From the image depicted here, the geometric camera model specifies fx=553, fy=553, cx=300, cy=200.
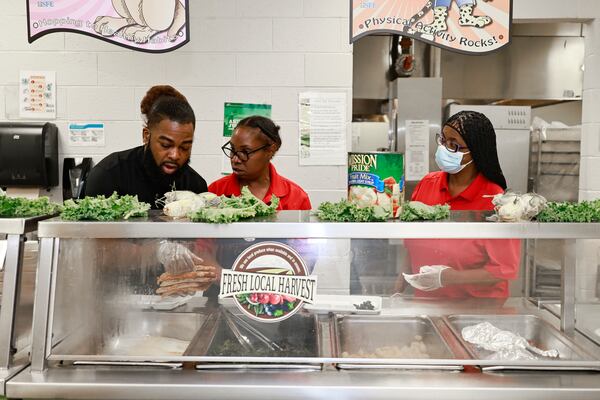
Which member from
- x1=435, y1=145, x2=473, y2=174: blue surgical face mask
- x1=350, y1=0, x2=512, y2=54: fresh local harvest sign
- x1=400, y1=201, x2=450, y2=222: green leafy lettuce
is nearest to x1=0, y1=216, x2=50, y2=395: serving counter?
x1=400, y1=201, x2=450, y2=222: green leafy lettuce

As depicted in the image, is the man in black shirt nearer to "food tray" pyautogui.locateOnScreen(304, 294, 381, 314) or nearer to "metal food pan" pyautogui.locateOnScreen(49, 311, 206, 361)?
"metal food pan" pyautogui.locateOnScreen(49, 311, 206, 361)

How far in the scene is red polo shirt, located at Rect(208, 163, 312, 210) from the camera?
9.37ft

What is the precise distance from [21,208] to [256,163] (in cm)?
125

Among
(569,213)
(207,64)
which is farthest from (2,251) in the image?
(207,64)

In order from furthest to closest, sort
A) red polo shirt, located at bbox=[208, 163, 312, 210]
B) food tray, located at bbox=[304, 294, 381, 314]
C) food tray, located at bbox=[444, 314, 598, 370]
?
red polo shirt, located at bbox=[208, 163, 312, 210] < food tray, located at bbox=[304, 294, 381, 314] < food tray, located at bbox=[444, 314, 598, 370]

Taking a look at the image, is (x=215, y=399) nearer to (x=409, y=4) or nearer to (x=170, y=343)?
(x=170, y=343)

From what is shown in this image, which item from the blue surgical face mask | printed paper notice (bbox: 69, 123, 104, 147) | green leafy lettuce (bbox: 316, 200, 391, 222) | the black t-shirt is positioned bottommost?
green leafy lettuce (bbox: 316, 200, 391, 222)

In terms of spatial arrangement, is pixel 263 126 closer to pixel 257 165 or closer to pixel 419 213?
pixel 257 165

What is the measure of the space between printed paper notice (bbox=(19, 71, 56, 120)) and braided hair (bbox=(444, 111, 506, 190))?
2.77 metres

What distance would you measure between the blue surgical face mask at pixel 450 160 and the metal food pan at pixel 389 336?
3.05 feet

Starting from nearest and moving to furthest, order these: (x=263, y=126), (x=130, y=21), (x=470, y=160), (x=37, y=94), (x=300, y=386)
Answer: (x=300, y=386) → (x=130, y=21) → (x=470, y=160) → (x=263, y=126) → (x=37, y=94)

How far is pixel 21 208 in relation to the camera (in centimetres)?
169

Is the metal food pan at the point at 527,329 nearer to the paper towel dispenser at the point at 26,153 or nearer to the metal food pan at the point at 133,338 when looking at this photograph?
the metal food pan at the point at 133,338

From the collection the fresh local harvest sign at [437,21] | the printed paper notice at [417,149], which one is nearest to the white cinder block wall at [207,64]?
the printed paper notice at [417,149]
